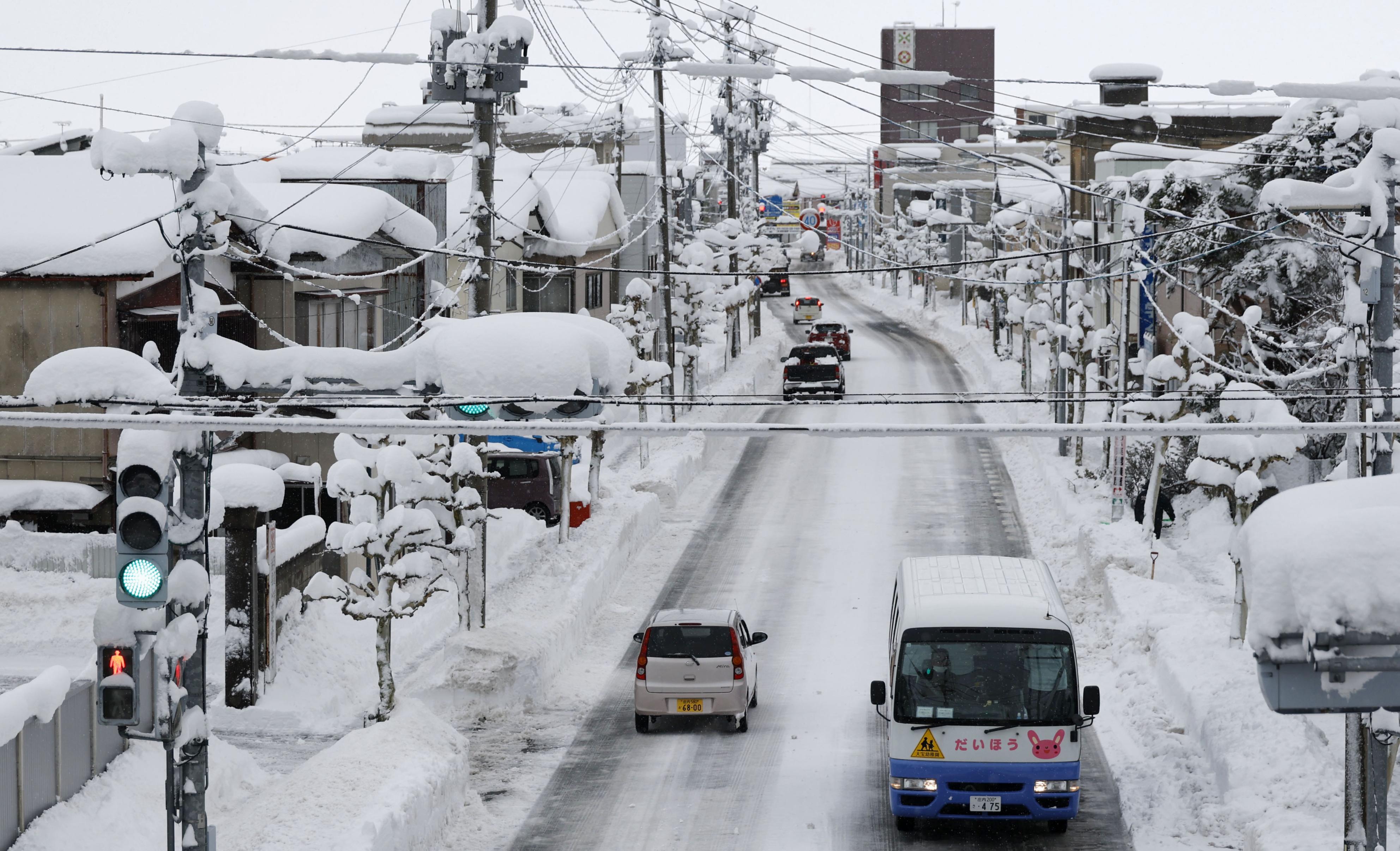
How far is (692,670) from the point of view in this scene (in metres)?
19.9

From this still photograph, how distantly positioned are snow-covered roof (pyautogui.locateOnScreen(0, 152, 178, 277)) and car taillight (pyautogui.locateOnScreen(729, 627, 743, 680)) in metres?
10.8

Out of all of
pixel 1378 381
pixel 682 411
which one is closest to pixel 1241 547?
pixel 1378 381

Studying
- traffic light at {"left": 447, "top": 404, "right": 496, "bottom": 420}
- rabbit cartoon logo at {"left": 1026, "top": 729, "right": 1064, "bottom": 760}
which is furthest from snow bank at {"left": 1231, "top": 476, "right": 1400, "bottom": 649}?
rabbit cartoon logo at {"left": 1026, "top": 729, "right": 1064, "bottom": 760}

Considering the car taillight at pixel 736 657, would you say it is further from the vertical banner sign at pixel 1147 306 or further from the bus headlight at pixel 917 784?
the vertical banner sign at pixel 1147 306

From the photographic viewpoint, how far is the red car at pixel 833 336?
64.3 m

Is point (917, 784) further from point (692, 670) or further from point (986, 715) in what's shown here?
point (692, 670)

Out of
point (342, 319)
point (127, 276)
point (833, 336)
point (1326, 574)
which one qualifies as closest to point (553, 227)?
point (342, 319)

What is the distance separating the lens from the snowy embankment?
15328 millimetres

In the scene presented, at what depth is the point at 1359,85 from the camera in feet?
44.4

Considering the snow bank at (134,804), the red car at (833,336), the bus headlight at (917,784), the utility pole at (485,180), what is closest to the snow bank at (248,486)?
the snow bank at (134,804)

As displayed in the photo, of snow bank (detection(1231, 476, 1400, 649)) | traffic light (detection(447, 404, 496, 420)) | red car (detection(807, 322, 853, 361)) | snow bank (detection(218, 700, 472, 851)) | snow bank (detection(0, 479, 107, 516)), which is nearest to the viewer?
snow bank (detection(1231, 476, 1400, 649))

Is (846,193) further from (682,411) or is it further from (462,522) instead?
(462,522)

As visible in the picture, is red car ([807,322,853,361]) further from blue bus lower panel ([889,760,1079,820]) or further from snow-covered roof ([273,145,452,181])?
blue bus lower panel ([889,760,1079,820])

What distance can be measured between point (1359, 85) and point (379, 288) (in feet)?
67.2
